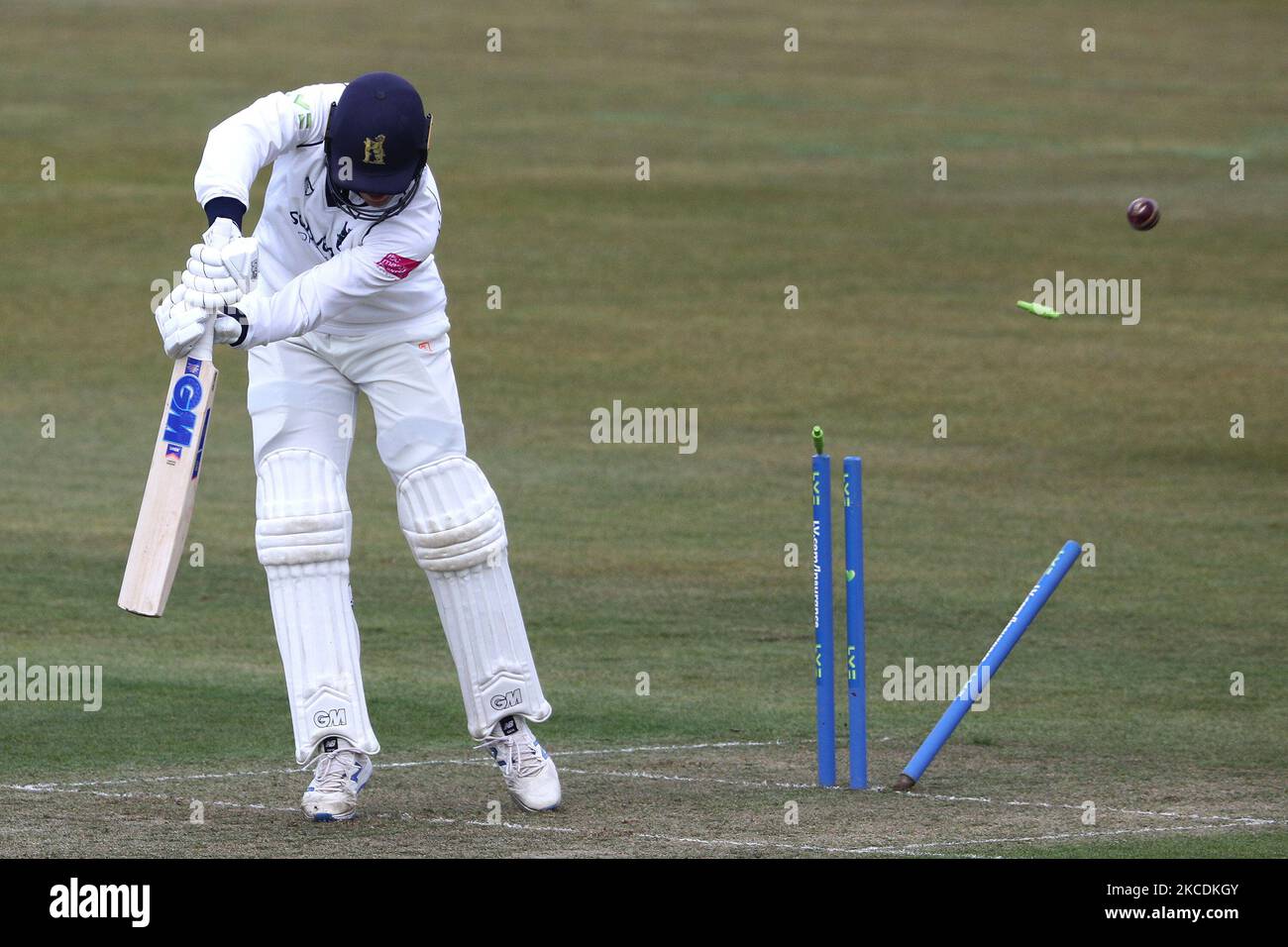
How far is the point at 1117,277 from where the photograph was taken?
25953 mm

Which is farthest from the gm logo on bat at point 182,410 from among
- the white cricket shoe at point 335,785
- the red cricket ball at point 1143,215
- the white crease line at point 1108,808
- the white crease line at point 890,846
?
the red cricket ball at point 1143,215

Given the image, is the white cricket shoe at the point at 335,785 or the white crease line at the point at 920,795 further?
the white crease line at the point at 920,795

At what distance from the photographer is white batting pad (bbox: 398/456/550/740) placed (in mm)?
7660

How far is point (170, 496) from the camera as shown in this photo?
729 centimetres

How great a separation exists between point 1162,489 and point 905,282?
31.3 ft

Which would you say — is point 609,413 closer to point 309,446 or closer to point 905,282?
point 905,282

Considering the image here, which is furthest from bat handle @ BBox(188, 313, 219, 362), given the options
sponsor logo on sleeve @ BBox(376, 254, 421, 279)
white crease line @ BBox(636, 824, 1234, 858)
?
white crease line @ BBox(636, 824, 1234, 858)

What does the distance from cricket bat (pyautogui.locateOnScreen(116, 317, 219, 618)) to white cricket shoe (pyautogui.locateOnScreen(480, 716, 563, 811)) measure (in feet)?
Result: 4.05

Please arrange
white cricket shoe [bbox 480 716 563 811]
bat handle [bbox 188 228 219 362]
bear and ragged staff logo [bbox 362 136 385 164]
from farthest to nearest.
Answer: white cricket shoe [bbox 480 716 563 811] → bear and ragged staff logo [bbox 362 136 385 164] → bat handle [bbox 188 228 219 362]

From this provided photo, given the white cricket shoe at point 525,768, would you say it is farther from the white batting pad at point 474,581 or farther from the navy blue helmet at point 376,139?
the navy blue helmet at point 376,139

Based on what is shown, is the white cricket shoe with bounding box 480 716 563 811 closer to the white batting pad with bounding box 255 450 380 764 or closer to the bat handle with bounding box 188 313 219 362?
the white batting pad with bounding box 255 450 380 764

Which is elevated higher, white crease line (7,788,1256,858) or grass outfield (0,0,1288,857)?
→ grass outfield (0,0,1288,857)

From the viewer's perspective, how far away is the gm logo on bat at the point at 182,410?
23.7 ft

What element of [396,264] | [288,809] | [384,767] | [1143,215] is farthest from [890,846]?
[1143,215]
